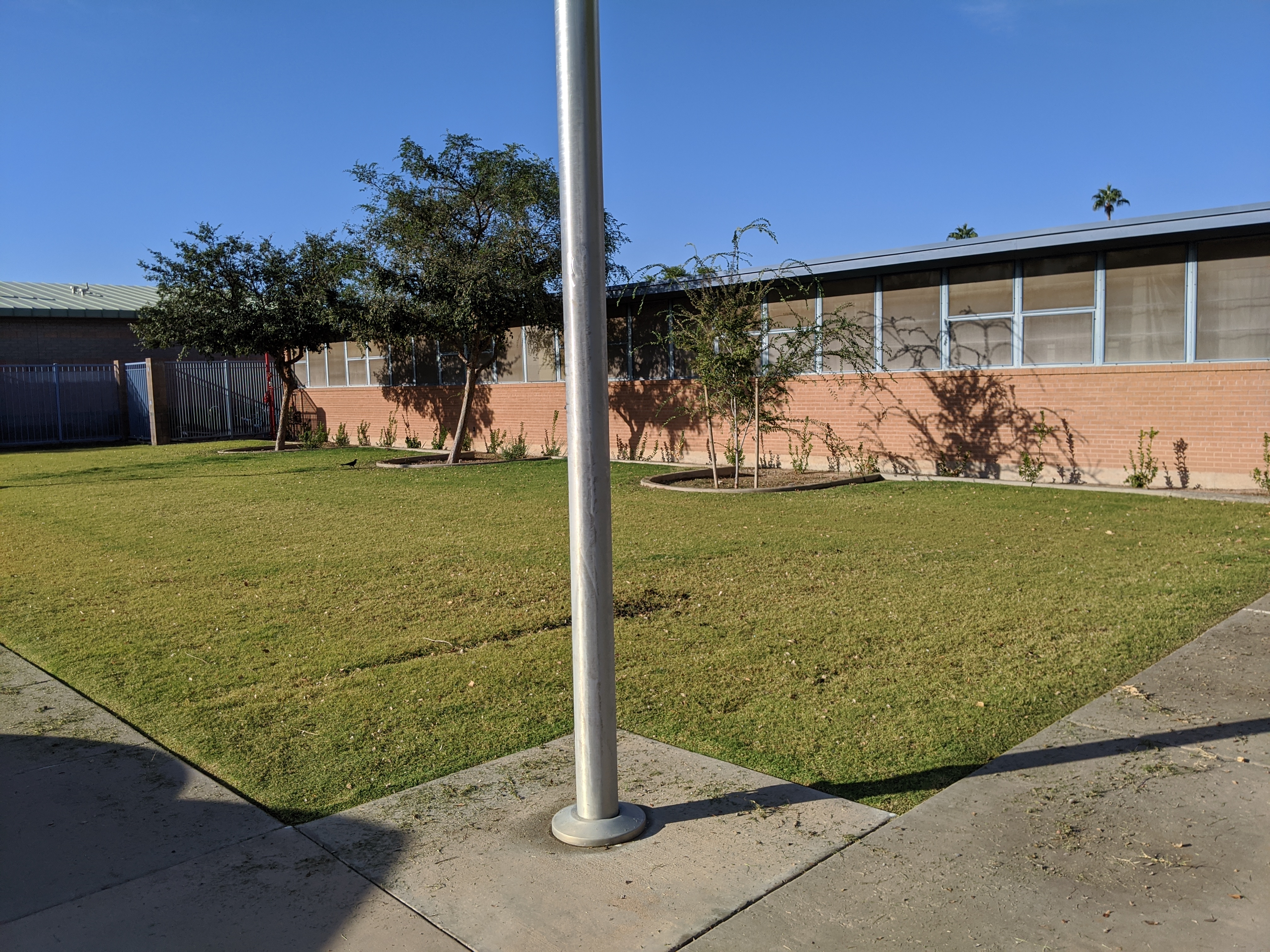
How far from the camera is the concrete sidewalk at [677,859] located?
2953 millimetres

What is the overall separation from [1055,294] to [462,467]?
10.8 metres

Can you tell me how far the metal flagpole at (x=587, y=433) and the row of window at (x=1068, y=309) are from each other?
11.3 m

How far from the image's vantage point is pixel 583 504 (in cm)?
347

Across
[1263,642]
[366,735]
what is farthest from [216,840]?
[1263,642]

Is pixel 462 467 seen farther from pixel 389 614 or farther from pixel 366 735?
pixel 366 735

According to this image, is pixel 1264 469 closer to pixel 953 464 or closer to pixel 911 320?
pixel 953 464

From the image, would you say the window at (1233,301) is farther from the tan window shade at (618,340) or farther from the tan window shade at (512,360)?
the tan window shade at (512,360)

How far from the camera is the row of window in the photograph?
507 inches

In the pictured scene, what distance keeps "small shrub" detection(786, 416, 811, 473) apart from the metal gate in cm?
2061

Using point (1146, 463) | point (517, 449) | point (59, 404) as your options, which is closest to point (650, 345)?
point (517, 449)

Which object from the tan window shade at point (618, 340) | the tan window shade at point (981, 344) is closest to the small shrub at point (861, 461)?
the tan window shade at point (981, 344)

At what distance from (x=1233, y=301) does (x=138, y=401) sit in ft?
93.7

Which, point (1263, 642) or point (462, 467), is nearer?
point (1263, 642)

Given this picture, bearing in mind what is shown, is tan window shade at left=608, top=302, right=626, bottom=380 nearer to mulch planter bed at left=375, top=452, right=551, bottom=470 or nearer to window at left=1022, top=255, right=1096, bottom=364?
mulch planter bed at left=375, top=452, right=551, bottom=470
